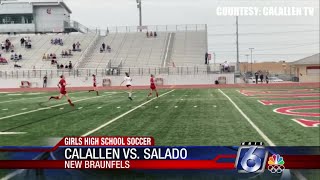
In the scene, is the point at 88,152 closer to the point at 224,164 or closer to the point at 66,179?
the point at 66,179

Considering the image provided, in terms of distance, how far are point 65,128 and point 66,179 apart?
16.7ft

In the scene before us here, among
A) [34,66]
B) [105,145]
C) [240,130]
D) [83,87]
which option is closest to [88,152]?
[105,145]

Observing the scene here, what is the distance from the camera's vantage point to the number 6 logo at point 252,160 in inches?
142

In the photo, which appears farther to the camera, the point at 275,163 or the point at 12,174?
the point at 12,174

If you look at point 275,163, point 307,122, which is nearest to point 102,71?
point 307,122

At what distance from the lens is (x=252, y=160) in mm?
3623

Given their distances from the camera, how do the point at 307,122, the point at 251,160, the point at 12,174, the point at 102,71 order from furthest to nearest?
the point at 102,71 < the point at 307,122 < the point at 12,174 < the point at 251,160

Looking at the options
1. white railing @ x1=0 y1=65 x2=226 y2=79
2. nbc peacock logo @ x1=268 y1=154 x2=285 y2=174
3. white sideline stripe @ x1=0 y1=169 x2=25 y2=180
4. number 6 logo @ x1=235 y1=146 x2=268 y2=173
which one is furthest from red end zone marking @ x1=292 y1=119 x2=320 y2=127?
white railing @ x1=0 y1=65 x2=226 y2=79

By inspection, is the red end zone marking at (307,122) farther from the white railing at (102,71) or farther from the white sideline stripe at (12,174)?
the white railing at (102,71)

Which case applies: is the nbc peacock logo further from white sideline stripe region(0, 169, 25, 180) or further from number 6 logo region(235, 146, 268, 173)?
white sideline stripe region(0, 169, 25, 180)

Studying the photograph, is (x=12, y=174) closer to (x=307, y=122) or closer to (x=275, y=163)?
(x=275, y=163)

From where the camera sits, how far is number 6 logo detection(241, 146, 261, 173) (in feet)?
11.8

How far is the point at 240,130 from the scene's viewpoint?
8273mm

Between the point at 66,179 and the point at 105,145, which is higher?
the point at 105,145
